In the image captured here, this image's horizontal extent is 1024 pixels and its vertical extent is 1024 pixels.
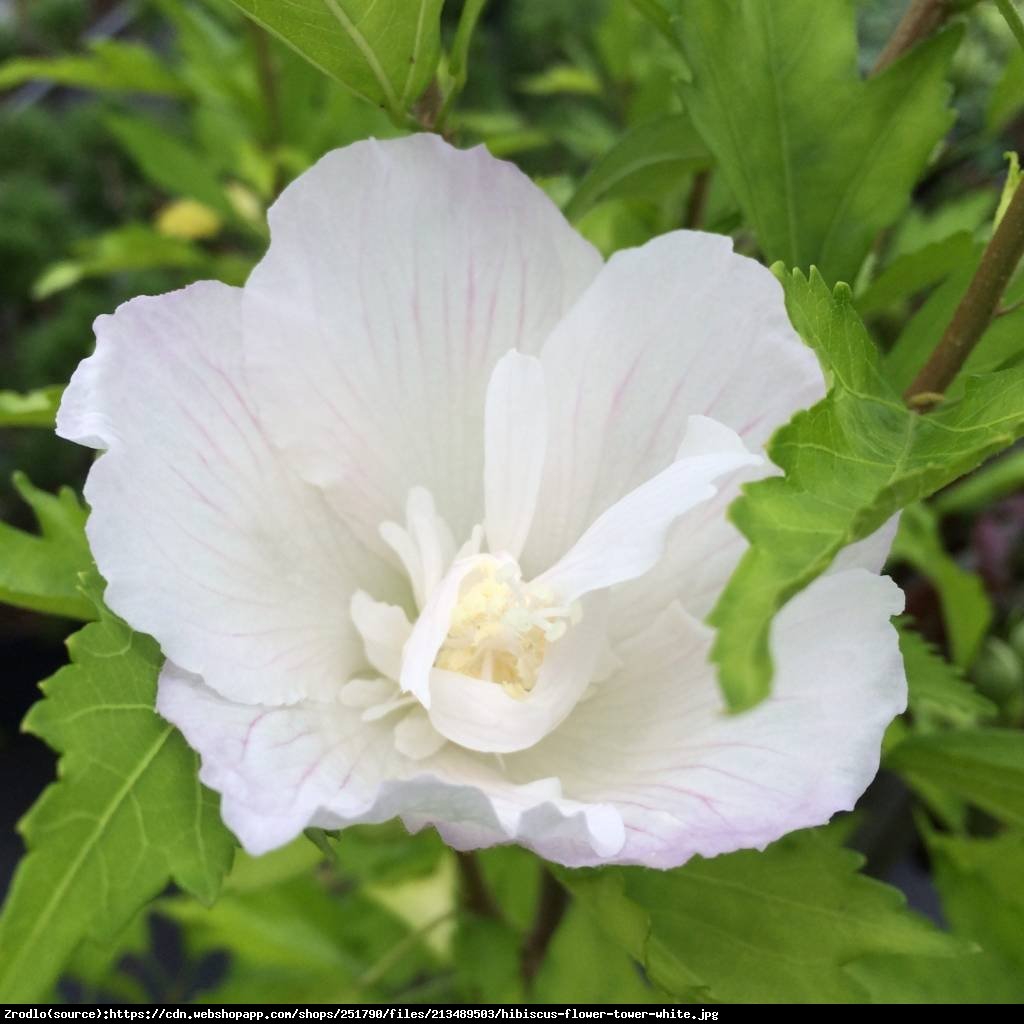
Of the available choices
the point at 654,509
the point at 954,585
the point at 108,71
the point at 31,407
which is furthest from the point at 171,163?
the point at 654,509

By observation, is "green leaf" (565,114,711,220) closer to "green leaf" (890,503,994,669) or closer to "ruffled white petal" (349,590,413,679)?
"ruffled white petal" (349,590,413,679)

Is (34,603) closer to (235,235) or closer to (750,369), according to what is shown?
(750,369)

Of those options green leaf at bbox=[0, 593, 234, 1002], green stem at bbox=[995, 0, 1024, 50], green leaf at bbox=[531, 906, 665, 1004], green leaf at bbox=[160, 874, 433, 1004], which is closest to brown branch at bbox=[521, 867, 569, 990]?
green leaf at bbox=[531, 906, 665, 1004]

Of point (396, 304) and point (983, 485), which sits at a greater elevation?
point (396, 304)

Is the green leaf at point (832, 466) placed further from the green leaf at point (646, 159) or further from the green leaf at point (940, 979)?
the green leaf at point (940, 979)

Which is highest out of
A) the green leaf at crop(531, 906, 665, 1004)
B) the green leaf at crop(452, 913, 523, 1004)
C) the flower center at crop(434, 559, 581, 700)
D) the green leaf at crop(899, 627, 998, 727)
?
the flower center at crop(434, 559, 581, 700)

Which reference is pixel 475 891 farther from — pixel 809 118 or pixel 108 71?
pixel 108 71

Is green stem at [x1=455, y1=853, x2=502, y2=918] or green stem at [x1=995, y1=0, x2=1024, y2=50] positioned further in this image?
green stem at [x1=455, y1=853, x2=502, y2=918]
